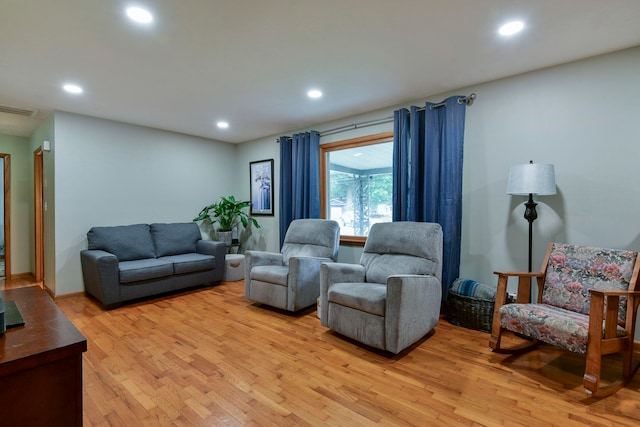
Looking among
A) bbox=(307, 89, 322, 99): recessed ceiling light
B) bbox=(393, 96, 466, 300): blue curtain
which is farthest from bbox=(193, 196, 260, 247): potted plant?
bbox=(393, 96, 466, 300): blue curtain

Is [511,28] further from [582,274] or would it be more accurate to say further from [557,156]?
[582,274]

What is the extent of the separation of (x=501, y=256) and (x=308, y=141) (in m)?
2.85

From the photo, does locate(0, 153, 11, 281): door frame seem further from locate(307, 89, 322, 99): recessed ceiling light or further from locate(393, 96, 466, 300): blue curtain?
locate(393, 96, 466, 300): blue curtain

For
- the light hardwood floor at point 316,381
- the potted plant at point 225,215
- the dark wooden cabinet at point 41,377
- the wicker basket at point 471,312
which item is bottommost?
the light hardwood floor at point 316,381

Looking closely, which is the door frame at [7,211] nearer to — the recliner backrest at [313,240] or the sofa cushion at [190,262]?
the sofa cushion at [190,262]

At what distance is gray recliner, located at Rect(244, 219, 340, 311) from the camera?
10.4 feet

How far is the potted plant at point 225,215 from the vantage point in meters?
5.14

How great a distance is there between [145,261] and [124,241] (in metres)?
0.40

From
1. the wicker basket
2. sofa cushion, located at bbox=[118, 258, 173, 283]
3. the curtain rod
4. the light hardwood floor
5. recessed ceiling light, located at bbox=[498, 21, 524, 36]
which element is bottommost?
the light hardwood floor

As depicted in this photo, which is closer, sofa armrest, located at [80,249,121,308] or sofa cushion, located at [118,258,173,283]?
sofa armrest, located at [80,249,121,308]

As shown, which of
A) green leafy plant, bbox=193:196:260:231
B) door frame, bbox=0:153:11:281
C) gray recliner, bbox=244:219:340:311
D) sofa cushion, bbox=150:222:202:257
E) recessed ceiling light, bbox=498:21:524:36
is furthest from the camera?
green leafy plant, bbox=193:196:260:231

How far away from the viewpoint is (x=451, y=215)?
3.11 m

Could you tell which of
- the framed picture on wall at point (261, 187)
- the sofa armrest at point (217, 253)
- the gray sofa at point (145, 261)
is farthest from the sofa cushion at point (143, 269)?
the framed picture on wall at point (261, 187)

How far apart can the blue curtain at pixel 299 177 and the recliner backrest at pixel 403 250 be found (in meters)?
1.38
